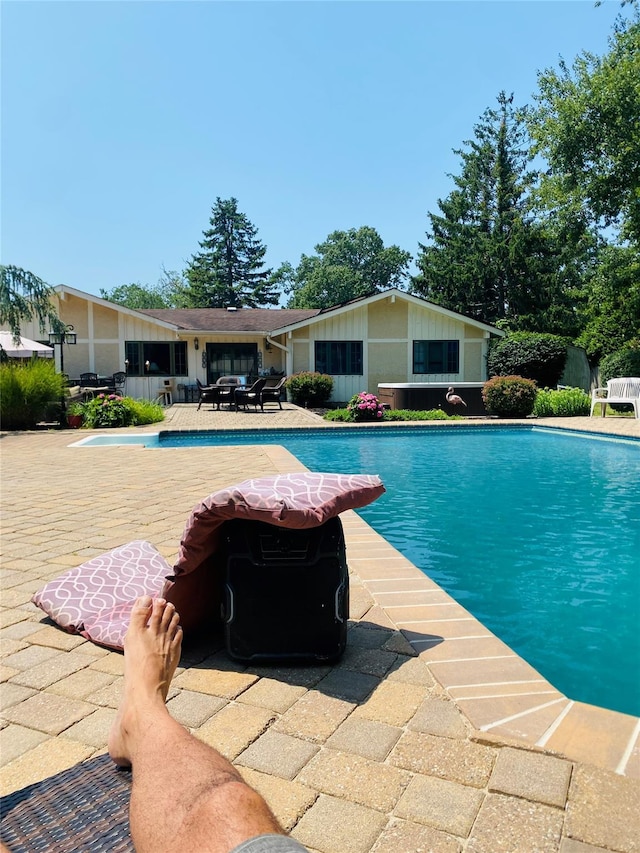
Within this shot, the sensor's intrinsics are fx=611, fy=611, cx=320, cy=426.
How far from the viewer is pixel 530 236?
28.6 meters

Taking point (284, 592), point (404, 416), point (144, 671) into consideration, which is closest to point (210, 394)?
point (404, 416)

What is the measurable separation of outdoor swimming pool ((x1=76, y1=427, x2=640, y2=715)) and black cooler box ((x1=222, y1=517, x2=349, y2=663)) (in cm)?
136

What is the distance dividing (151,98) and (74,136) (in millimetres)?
2169

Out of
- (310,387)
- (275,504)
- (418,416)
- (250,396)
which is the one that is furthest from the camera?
(310,387)

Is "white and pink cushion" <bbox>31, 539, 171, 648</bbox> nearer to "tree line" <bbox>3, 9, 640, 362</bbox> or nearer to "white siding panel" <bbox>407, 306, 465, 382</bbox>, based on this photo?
"white siding panel" <bbox>407, 306, 465, 382</bbox>

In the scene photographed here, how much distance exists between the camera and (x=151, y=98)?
12453 millimetres

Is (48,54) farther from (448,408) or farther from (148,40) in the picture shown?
(448,408)

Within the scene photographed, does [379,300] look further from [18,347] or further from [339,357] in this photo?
[18,347]

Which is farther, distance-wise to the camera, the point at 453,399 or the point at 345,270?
the point at 345,270

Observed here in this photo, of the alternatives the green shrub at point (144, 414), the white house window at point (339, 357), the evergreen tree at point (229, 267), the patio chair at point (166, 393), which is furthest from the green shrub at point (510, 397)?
the evergreen tree at point (229, 267)

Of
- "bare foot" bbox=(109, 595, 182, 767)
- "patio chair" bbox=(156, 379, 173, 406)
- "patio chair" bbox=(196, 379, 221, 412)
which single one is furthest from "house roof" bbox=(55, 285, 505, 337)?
"bare foot" bbox=(109, 595, 182, 767)

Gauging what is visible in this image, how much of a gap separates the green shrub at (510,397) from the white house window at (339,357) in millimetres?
5523

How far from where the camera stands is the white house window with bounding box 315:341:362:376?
20.2 meters

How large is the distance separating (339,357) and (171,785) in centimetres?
1949
